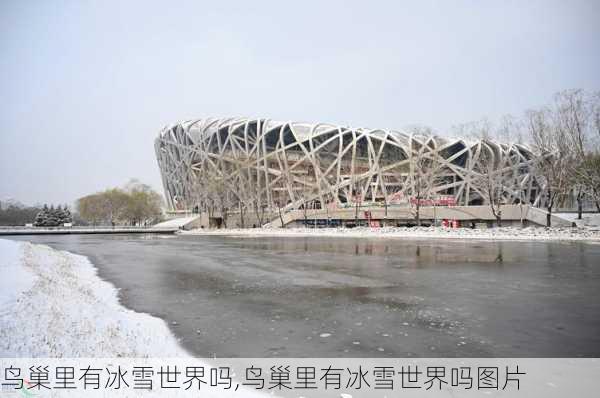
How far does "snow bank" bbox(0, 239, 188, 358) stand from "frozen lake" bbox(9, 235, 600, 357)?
431mm

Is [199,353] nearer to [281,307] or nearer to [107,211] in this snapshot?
[281,307]

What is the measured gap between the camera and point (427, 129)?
55469 millimetres

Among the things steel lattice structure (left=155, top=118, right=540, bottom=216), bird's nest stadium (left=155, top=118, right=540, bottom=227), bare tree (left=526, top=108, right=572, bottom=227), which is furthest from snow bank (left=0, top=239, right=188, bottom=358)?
steel lattice structure (left=155, top=118, right=540, bottom=216)

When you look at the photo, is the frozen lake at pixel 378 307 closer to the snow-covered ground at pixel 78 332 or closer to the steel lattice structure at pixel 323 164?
the snow-covered ground at pixel 78 332

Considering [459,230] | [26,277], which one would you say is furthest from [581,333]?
[459,230]

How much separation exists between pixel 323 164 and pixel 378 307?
59.6 meters

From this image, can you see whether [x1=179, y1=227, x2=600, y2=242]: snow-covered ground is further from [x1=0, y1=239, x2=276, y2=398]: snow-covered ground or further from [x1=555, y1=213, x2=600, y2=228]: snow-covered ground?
[x1=0, y1=239, x2=276, y2=398]: snow-covered ground

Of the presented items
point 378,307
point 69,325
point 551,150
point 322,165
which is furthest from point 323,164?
point 69,325

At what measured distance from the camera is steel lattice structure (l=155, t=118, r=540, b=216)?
62000 millimetres

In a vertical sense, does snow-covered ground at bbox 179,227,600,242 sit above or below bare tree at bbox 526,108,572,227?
below

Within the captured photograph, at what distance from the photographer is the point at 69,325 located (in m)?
5.93

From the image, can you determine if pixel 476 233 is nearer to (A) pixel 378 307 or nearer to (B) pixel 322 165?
(A) pixel 378 307

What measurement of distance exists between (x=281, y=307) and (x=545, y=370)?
14.9 ft

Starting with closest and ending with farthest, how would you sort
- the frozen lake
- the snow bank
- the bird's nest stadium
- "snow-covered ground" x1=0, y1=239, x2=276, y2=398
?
1. "snow-covered ground" x1=0, y1=239, x2=276, y2=398
2. the snow bank
3. the frozen lake
4. the bird's nest stadium
